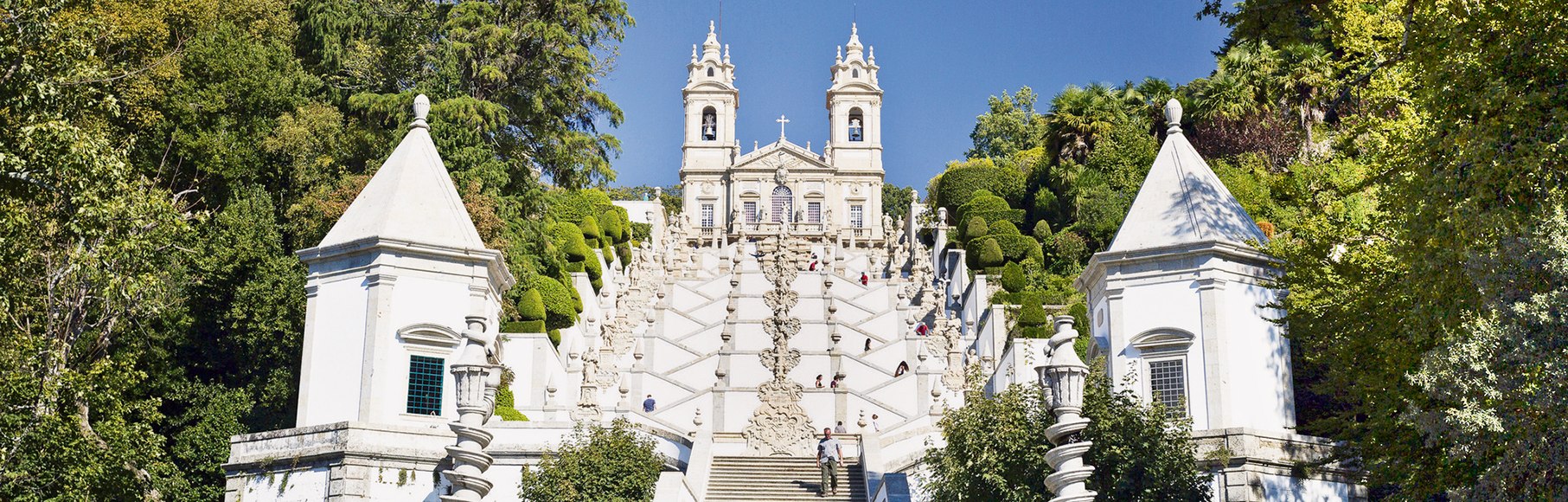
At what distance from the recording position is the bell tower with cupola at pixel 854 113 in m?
82.8

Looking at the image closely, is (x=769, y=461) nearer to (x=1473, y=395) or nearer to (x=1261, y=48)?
(x=1473, y=395)

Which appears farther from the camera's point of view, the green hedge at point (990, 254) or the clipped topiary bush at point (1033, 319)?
the green hedge at point (990, 254)

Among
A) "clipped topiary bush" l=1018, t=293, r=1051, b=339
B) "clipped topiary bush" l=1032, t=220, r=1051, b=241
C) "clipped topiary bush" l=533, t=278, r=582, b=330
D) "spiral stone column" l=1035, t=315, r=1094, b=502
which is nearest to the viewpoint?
"spiral stone column" l=1035, t=315, r=1094, b=502

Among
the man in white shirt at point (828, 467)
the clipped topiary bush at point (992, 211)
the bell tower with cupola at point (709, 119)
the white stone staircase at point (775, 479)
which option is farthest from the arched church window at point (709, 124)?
the man in white shirt at point (828, 467)

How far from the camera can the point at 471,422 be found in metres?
19.3

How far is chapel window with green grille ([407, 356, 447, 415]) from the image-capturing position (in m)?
23.6

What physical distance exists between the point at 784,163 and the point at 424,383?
2294 inches

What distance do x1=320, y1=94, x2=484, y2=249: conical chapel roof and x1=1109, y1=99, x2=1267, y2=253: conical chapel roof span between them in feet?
33.7

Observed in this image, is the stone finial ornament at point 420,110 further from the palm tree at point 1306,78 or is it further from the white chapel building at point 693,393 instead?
the palm tree at point 1306,78

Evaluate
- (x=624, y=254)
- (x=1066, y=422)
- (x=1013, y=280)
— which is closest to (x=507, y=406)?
(x=1066, y=422)

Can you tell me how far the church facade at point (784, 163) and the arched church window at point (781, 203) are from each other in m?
0.04

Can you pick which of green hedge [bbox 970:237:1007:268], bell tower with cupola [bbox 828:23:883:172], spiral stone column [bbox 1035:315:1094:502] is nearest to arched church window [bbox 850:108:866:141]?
bell tower with cupola [bbox 828:23:883:172]

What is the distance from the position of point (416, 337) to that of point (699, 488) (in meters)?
5.27

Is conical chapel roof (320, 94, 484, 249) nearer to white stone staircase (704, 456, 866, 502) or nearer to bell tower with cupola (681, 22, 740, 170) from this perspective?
white stone staircase (704, 456, 866, 502)
